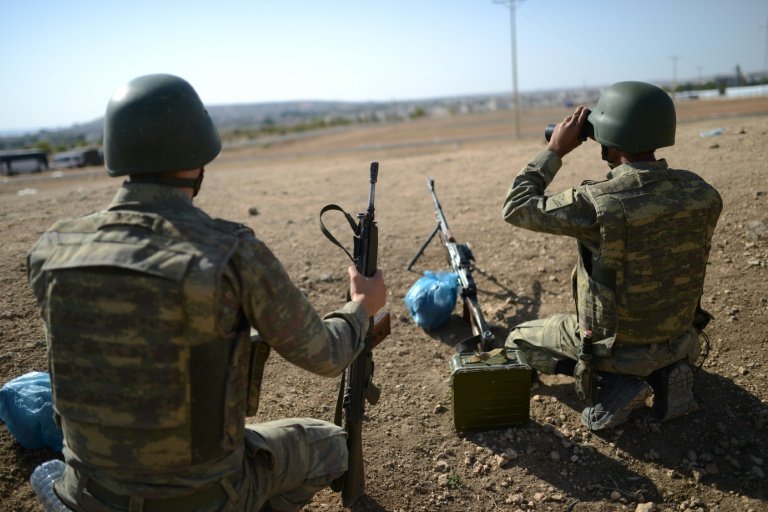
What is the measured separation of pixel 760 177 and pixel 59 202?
11414 mm

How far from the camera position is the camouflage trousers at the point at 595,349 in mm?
3621

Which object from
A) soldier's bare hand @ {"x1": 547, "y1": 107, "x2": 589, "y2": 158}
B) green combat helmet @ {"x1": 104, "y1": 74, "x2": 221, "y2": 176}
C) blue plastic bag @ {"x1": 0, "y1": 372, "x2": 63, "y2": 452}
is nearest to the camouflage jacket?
soldier's bare hand @ {"x1": 547, "y1": 107, "x2": 589, "y2": 158}

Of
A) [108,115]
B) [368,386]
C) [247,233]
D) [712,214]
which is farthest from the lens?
[712,214]

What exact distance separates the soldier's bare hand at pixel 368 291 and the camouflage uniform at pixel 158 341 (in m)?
0.42

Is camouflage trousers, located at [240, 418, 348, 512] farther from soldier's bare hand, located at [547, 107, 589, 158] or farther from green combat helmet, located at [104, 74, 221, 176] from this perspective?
soldier's bare hand, located at [547, 107, 589, 158]

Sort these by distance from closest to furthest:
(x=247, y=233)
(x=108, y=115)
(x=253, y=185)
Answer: (x=247, y=233) < (x=108, y=115) < (x=253, y=185)

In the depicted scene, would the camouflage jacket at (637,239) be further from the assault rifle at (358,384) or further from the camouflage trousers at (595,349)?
the assault rifle at (358,384)

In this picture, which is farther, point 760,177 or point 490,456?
point 760,177

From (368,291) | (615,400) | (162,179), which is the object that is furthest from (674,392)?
(162,179)

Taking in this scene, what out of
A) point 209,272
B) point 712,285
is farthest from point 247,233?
point 712,285

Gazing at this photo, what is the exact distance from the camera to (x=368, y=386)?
10.8 ft

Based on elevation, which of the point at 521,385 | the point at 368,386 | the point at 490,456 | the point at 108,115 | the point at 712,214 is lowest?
the point at 490,456

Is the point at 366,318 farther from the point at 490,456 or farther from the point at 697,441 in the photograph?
the point at 697,441

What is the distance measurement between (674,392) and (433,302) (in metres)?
2.10
